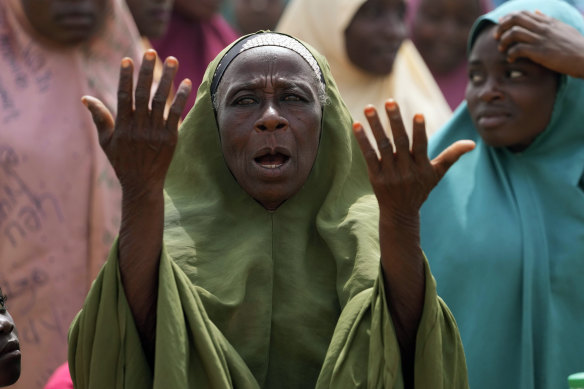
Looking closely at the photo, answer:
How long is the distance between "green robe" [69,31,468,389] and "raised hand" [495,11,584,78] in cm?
124

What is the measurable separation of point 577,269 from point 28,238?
253 cm

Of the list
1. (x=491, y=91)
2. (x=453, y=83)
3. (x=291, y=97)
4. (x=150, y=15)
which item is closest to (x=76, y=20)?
(x=150, y=15)

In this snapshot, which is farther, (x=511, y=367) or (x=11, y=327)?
(x=511, y=367)

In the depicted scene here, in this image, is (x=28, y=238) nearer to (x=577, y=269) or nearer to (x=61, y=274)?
(x=61, y=274)

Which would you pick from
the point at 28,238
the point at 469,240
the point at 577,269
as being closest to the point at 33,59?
the point at 28,238

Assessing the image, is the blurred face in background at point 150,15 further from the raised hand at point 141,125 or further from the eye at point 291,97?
the raised hand at point 141,125

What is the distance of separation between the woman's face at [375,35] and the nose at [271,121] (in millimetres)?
3608

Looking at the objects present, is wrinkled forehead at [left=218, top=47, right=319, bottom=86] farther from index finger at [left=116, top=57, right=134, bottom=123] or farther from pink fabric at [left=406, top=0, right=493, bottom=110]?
pink fabric at [left=406, top=0, right=493, bottom=110]

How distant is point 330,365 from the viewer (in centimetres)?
417

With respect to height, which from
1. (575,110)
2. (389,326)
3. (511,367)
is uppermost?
(575,110)

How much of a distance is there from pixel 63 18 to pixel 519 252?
8.63 ft

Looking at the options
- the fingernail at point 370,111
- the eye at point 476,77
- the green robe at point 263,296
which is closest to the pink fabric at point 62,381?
the green robe at point 263,296

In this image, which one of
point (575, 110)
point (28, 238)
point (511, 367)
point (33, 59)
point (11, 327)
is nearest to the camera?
point (11, 327)

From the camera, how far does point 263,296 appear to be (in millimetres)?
4477
